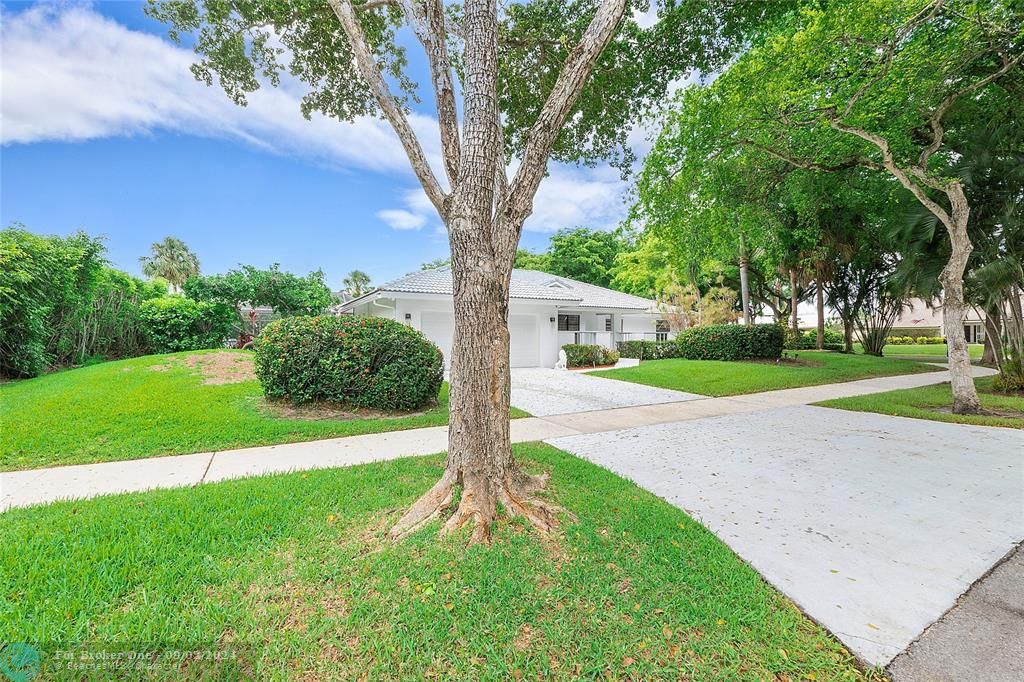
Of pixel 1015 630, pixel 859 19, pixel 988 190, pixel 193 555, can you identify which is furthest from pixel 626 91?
pixel 988 190

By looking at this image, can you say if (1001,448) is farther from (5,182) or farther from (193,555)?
(5,182)

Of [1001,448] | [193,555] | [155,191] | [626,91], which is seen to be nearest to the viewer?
[193,555]

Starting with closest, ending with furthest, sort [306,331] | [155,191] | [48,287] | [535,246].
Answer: [306,331] < [48,287] < [155,191] < [535,246]

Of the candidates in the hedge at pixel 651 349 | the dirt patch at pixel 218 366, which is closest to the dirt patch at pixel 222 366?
the dirt patch at pixel 218 366

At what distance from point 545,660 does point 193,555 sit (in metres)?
2.24

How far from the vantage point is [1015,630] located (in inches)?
79.1

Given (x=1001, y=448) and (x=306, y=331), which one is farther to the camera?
(x=306, y=331)

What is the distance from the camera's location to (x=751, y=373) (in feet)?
38.6

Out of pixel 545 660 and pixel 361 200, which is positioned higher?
pixel 361 200

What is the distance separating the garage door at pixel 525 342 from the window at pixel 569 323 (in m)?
2.19

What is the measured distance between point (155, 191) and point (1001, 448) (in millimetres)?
18090

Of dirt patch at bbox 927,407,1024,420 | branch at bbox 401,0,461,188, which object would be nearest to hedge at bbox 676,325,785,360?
dirt patch at bbox 927,407,1024,420

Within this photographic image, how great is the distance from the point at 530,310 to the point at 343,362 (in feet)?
31.9

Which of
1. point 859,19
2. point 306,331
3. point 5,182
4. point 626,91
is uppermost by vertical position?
point 859,19
